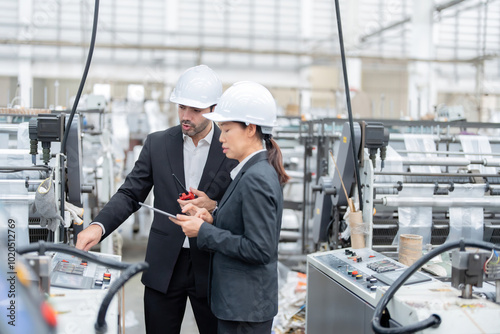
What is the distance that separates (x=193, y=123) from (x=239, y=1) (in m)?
13.0

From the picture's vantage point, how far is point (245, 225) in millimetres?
1520

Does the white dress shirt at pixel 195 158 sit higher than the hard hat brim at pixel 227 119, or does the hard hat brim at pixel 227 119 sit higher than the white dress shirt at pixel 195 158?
the hard hat brim at pixel 227 119

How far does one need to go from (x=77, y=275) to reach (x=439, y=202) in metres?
1.75

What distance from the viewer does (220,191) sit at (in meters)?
1.95

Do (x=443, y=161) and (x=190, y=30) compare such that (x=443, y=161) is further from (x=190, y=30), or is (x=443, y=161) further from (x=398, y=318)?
(x=190, y=30)

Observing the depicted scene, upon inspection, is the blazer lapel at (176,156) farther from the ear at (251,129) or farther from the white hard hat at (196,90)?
the ear at (251,129)

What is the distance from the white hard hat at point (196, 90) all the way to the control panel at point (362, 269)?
86cm

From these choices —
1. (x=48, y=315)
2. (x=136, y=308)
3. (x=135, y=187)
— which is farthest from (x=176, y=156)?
(x=136, y=308)

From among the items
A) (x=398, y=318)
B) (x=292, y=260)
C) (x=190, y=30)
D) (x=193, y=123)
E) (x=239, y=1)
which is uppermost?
(x=239, y=1)

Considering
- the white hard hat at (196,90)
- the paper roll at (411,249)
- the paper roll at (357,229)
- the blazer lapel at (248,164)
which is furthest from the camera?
the paper roll at (357,229)

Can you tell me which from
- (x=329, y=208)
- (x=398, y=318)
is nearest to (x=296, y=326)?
(x=329, y=208)

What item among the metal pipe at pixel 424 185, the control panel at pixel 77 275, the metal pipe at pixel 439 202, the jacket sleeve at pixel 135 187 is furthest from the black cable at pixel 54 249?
the metal pipe at pixel 424 185

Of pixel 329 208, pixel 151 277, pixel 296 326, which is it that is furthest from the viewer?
pixel 296 326

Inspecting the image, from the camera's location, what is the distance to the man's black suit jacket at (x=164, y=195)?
1886mm
